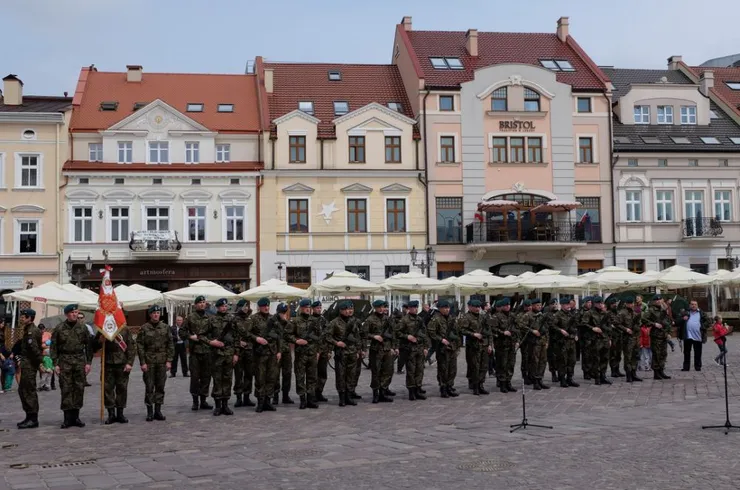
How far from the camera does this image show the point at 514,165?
40281 millimetres

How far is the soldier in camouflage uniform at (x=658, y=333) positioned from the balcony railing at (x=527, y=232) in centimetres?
1921

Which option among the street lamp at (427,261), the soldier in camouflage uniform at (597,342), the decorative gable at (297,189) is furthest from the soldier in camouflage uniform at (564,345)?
the decorative gable at (297,189)

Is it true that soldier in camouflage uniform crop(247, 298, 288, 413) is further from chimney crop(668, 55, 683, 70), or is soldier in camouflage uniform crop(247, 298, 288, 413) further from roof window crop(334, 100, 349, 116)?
chimney crop(668, 55, 683, 70)

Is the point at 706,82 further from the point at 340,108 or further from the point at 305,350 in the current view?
the point at 305,350

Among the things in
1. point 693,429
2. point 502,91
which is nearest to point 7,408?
point 693,429

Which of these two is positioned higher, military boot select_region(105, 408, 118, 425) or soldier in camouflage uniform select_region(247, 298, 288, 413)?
soldier in camouflage uniform select_region(247, 298, 288, 413)

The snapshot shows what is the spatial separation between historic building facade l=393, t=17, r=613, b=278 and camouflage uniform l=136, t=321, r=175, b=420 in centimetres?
2566

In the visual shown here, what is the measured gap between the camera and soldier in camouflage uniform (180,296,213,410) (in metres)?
15.0

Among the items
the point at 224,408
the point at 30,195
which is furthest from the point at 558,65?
the point at 224,408

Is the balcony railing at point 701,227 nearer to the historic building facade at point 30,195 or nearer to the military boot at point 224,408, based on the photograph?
the historic building facade at point 30,195

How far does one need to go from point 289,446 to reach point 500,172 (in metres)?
30.6

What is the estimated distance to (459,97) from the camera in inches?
1575

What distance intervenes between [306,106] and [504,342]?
2528cm

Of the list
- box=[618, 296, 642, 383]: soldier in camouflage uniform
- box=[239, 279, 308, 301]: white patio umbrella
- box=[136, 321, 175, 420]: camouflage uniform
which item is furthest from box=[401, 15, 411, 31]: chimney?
box=[136, 321, 175, 420]: camouflage uniform
